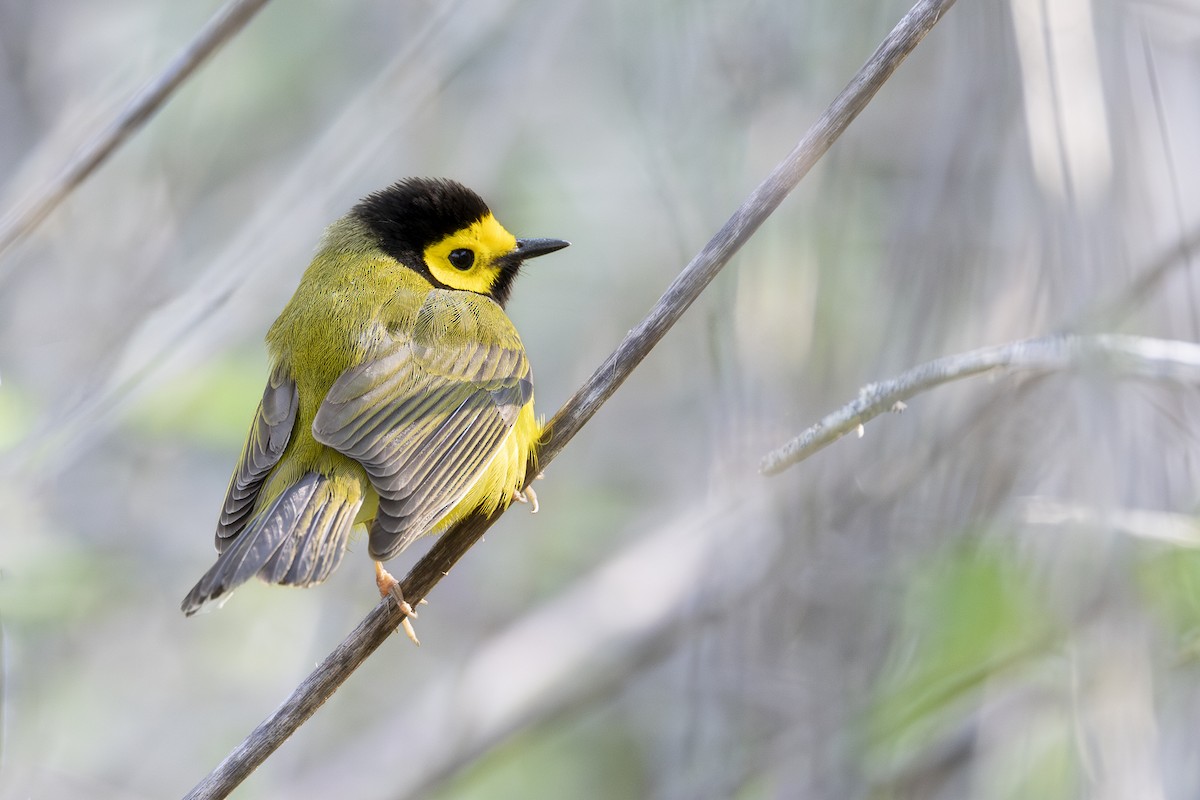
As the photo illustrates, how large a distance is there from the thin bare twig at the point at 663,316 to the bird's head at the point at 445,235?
47.9 inches

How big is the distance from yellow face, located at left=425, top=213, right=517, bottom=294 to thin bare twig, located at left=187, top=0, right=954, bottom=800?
1.21 meters

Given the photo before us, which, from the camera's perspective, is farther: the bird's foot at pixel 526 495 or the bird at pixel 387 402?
the bird's foot at pixel 526 495

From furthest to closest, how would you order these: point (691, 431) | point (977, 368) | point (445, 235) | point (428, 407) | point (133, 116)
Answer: point (691, 431), point (445, 235), point (428, 407), point (133, 116), point (977, 368)

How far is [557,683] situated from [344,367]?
4.37 feet

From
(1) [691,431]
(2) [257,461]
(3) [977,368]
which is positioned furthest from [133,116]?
(1) [691,431]

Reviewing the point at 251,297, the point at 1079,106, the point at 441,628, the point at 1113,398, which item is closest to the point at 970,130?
the point at 1079,106

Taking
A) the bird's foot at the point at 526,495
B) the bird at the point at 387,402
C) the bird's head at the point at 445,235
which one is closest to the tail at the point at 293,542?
the bird at the point at 387,402

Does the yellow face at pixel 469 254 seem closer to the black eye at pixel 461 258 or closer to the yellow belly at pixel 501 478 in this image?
the black eye at pixel 461 258

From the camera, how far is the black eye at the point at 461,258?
3.66 m

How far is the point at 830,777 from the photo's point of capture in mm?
2646

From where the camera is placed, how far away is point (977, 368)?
2391 millimetres

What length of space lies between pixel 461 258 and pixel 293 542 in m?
1.30

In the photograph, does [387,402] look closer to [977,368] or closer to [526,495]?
[526,495]

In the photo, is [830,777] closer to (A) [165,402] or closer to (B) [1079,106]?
(B) [1079,106]
